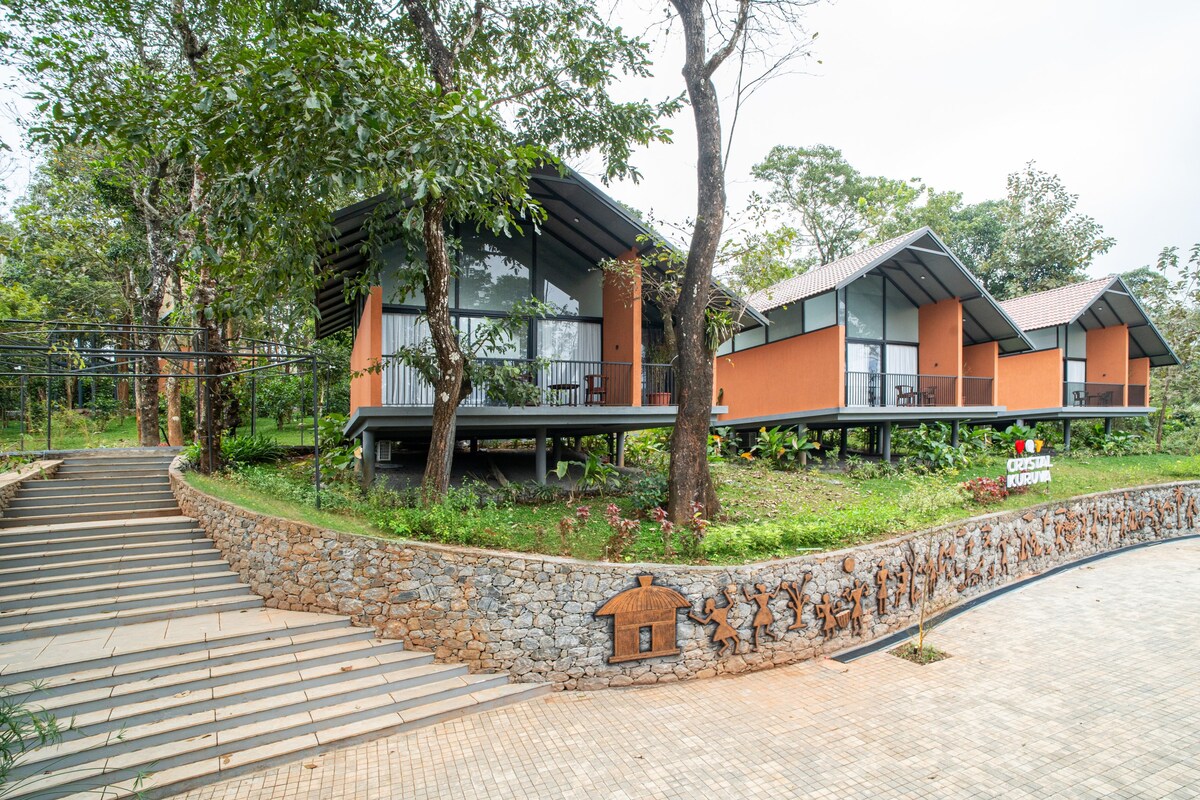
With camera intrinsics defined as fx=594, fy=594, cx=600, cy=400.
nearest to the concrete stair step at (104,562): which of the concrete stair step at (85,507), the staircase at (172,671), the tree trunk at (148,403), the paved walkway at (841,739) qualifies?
the staircase at (172,671)

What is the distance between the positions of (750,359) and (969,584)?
917 centimetres

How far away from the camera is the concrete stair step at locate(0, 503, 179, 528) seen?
9.20 meters

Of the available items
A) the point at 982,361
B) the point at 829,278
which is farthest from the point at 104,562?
the point at 982,361

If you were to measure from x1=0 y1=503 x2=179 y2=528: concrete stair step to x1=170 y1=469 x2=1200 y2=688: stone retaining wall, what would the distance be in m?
1.72

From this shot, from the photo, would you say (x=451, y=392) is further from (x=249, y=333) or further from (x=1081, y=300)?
(x=1081, y=300)

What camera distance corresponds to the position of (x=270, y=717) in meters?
5.91

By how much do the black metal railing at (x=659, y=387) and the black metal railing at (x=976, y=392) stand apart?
1062cm

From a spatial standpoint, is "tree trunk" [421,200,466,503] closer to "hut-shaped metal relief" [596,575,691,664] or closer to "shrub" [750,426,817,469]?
"hut-shaped metal relief" [596,575,691,664]

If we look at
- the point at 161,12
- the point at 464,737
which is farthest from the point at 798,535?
the point at 161,12

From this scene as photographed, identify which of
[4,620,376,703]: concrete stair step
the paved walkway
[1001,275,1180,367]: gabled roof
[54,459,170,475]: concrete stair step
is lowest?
the paved walkway

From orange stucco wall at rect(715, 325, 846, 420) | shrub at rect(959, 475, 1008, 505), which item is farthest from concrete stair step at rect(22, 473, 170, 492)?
shrub at rect(959, 475, 1008, 505)

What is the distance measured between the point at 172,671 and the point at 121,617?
1598 millimetres

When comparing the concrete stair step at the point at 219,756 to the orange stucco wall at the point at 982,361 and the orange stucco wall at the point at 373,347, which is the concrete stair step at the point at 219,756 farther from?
the orange stucco wall at the point at 982,361

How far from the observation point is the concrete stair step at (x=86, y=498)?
9672 millimetres
